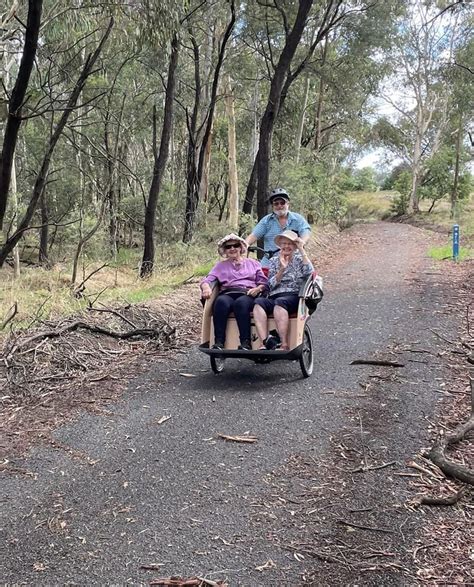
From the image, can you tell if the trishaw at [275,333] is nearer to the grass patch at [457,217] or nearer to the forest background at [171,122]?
the forest background at [171,122]

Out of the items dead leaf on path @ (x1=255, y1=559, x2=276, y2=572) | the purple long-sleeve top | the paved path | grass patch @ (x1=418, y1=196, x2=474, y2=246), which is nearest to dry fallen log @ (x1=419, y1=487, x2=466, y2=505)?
the paved path

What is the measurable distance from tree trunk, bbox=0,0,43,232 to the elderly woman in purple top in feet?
7.40

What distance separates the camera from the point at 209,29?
18.4 metres

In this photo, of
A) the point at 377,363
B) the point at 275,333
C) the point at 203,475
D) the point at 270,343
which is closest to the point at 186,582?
the point at 203,475

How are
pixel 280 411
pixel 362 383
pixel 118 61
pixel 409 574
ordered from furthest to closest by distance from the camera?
pixel 118 61
pixel 362 383
pixel 280 411
pixel 409 574

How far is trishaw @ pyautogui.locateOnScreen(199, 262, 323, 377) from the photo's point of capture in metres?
5.50

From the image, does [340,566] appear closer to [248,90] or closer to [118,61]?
[118,61]

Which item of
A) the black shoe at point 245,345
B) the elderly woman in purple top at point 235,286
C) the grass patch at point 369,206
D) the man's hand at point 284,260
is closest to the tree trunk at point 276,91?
the elderly woman in purple top at point 235,286

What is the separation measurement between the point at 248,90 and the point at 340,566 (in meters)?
25.9

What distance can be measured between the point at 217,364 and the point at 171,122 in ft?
36.7

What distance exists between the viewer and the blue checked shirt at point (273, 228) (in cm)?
652

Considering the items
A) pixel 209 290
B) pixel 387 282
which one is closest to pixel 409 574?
pixel 209 290

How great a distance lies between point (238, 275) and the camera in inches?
235

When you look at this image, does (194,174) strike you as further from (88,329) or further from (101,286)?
(88,329)
